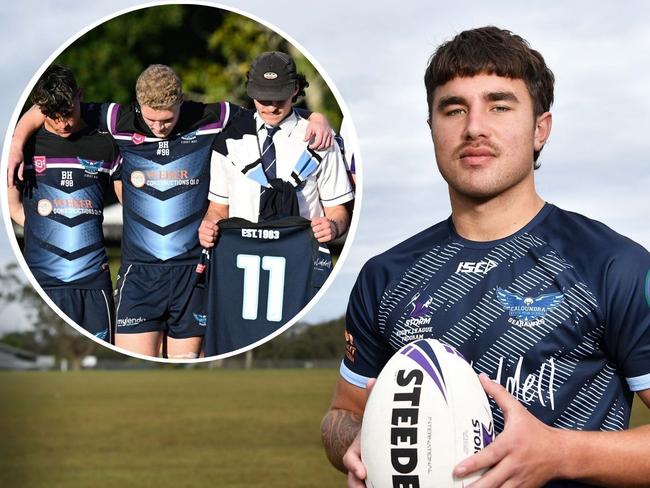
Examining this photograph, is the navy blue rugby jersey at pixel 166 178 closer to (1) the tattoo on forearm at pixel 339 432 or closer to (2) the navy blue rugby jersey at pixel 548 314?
(1) the tattoo on forearm at pixel 339 432

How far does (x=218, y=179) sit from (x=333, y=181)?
1.48 ft

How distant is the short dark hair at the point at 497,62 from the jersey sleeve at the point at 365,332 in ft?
2.31

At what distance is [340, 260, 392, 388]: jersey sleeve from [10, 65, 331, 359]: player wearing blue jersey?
2.06ft

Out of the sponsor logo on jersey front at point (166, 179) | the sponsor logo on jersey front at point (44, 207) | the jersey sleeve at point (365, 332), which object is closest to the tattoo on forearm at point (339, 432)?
the jersey sleeve at point (365, 332)

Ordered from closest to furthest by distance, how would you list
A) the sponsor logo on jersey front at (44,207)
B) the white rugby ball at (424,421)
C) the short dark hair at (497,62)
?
1. the white rugby ball at (424,421)
2. the short dark hair at (497,62)
3. the sponsor logo on jersey front at (44,207)

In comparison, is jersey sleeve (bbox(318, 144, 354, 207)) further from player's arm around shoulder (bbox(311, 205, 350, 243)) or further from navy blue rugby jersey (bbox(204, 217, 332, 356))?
navy blue rugby jersey (bbox(204, 217, 332, 356))

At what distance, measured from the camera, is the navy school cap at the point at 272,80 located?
13.5ft

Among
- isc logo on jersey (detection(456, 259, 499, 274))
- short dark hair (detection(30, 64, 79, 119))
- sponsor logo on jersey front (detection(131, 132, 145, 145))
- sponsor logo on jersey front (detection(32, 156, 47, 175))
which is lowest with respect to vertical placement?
isc logo on jersey (detection(456, 259, 499, 274))

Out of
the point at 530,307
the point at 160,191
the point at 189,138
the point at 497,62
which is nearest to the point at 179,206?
the point at 160,191

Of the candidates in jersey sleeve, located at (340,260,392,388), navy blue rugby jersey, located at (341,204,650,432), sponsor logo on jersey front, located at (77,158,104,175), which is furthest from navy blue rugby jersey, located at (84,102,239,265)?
navy blue rugby jersey, located at (341,204,650,432)

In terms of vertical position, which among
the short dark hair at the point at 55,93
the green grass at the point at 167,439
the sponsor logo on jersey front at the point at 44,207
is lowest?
the green grass at the point at 167,439

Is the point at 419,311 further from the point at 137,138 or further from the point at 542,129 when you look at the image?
the point at 137,138

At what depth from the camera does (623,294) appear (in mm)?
3252

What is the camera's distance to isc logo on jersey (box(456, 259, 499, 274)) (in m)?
3.55
